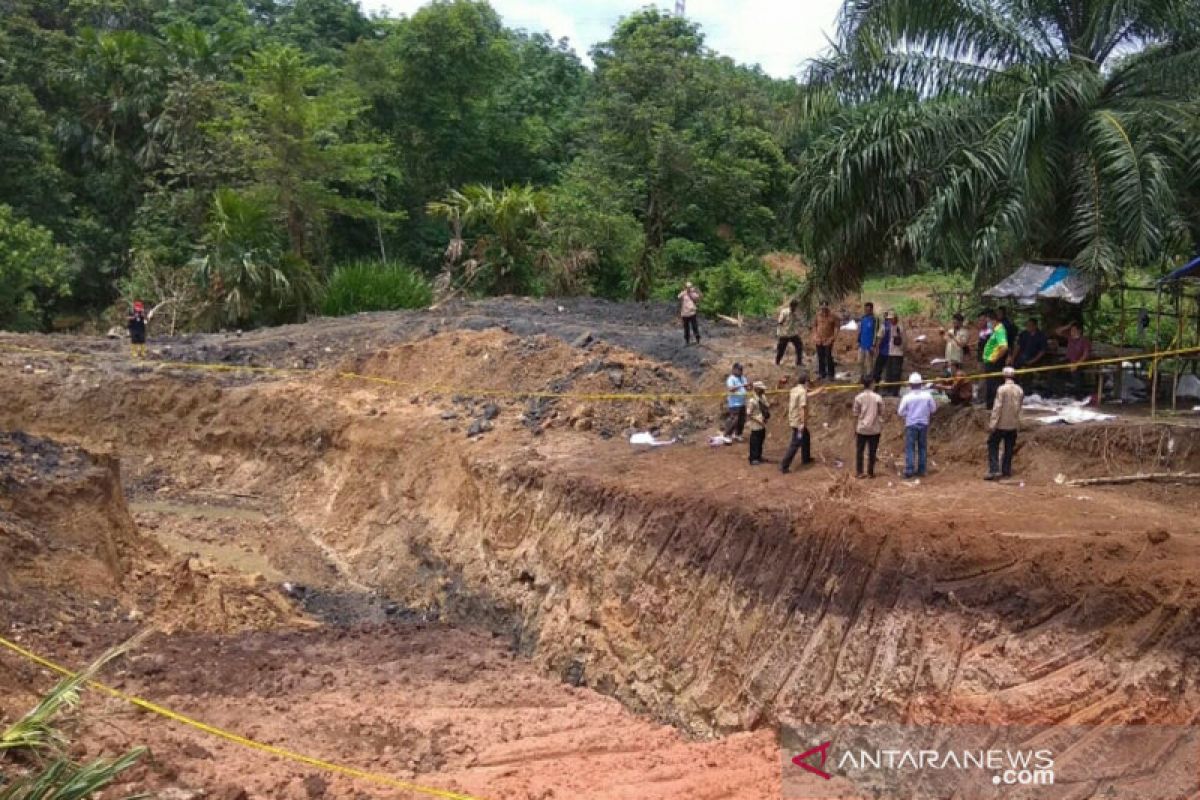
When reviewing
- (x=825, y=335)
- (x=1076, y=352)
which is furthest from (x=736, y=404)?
(x=1076, y=352)

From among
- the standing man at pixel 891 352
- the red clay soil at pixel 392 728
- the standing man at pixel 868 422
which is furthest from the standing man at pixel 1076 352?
the red clay soil at pixel 392 728

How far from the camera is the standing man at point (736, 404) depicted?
15.9 metres

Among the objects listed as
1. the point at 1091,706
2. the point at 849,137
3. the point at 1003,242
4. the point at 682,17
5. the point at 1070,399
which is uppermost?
the point at 682,17

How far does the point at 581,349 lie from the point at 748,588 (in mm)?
9773

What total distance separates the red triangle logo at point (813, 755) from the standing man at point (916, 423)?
453cm

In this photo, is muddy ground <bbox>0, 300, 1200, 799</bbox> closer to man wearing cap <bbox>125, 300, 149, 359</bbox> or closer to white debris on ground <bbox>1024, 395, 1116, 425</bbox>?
white debris on ground <bbox>1024, 395, 1116, 425</bbox>

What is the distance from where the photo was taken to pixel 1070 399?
15.6m

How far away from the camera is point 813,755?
1020 centimetres

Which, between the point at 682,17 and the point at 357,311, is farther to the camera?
the point at 682,17

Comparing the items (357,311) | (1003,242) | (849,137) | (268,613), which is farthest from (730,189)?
(268,613)

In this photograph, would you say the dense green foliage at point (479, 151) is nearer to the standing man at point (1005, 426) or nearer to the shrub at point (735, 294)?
the shrub at point (735, 294)

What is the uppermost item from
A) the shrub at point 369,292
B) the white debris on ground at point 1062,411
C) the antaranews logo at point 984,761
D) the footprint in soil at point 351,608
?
the shrub at point 369,292

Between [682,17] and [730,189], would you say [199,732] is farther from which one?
[682,17]

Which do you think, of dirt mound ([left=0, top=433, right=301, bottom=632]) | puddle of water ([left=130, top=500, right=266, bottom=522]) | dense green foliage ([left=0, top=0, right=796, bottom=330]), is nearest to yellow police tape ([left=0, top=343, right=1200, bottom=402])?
puddle of water ([left=130, top=500, right=266, bottom=522])
